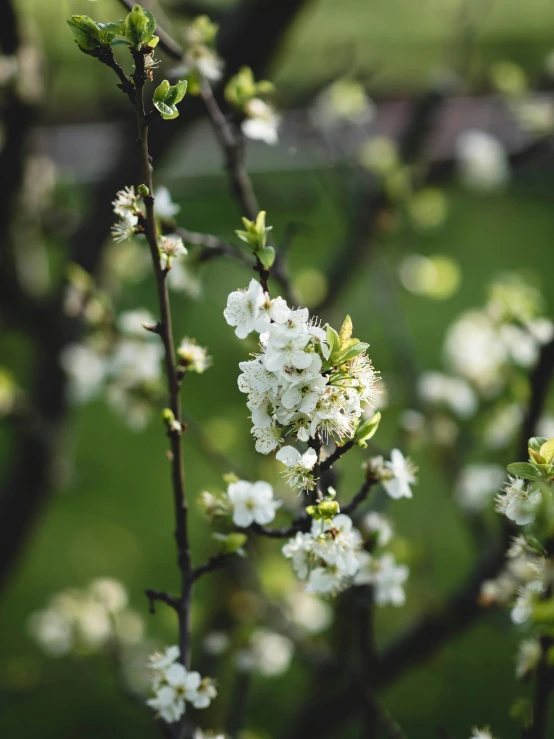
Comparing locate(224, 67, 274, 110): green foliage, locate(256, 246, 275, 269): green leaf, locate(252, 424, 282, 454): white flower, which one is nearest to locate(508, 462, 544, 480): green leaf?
locate(252, 424, 282, 454): white flower

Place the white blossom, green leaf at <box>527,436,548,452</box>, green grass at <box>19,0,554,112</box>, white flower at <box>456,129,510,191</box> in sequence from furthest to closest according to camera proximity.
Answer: green grass at <box>19,0,554,112</box> < white flower at <box>456,129,510,191</box> < the white blossom < green leaf at <box>527,436,548,452</box>

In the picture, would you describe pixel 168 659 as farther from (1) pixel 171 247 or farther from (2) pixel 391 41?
(2) pixel 391 41

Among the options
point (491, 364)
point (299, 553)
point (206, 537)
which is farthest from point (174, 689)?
point (206, 537)

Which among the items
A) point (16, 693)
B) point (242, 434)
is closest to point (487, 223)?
point (242, 434)

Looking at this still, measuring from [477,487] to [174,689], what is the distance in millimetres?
1394

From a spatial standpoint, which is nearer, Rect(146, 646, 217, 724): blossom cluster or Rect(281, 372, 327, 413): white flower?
Rect(281, 372, 327, 413): white flower

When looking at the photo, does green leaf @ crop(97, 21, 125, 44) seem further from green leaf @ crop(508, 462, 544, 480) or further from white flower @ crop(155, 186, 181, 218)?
green leaf @ crop(508, 462, 544, 480)

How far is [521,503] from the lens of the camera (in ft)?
3.13

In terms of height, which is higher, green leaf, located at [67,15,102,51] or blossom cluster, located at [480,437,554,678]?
green leaf, located at [67,15,102,51]

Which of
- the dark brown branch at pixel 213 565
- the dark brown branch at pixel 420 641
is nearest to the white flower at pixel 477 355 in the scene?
the dark brown branch at pixel 420 641

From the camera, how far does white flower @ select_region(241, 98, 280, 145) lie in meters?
1.42

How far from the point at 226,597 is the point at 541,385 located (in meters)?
1.28

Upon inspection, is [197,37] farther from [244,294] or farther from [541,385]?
[541,385]

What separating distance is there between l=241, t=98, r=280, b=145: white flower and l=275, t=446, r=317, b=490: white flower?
75 cm
